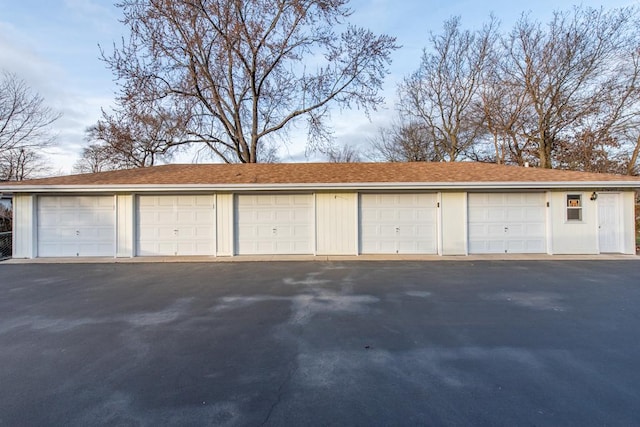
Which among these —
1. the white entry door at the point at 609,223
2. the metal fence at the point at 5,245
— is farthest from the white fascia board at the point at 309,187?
the metal fence at the point at 5,245

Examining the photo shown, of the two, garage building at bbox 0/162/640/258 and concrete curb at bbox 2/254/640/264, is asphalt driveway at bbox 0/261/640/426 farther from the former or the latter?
garage building at bbox 0/162/640/258

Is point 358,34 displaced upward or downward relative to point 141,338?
upward

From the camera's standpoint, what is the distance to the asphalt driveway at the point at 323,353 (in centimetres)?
234

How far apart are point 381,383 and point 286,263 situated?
6213 mm

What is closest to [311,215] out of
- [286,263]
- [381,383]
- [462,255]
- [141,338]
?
[286,263]

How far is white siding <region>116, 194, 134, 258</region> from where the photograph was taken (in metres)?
9.73

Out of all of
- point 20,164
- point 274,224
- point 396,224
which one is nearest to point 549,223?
point 396,224

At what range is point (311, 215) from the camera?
9977mm

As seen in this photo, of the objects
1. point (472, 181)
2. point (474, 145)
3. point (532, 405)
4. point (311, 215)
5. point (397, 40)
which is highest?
point (397, 40)

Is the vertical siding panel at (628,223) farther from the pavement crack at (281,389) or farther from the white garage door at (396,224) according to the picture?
the pavement crack at (281,389)

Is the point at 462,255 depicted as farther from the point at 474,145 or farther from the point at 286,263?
the point at 474,145

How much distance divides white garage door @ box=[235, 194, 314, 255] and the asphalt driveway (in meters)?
3.60

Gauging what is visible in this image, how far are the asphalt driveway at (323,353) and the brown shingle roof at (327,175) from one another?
4166 millimetres

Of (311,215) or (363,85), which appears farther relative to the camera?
(363,85)
